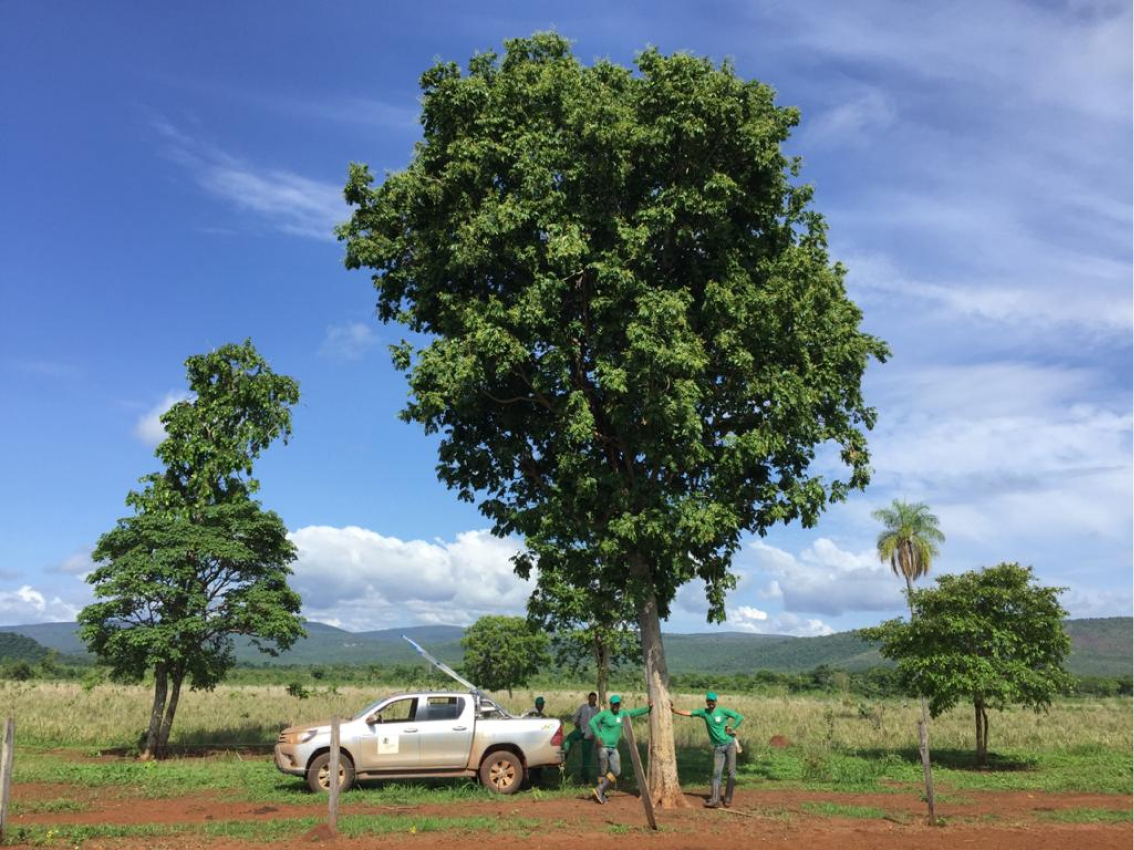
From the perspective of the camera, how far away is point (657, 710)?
16109 millimetres

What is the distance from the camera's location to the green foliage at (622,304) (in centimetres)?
1512

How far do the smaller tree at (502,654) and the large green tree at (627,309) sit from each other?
103 ft

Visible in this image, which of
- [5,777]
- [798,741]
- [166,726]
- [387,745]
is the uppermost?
[5,777]

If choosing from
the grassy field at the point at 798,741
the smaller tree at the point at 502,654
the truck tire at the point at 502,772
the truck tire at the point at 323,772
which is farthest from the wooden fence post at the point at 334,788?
the smaller tree at the point at 502,654

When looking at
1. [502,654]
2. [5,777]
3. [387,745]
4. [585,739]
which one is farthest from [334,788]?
[502,654]

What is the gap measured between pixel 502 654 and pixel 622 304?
118ft

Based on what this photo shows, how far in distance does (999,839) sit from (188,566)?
20.7 meters

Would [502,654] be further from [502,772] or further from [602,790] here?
[602,790]

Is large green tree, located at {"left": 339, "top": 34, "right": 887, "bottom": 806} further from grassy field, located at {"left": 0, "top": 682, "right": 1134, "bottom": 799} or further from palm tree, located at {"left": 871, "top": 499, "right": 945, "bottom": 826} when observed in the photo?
palm tree, located at {"left": 871, "top": 499, "right": 945, "bottom": 826}

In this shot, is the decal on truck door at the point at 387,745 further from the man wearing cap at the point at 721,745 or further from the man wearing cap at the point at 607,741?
the man wearing cap at the point at 721,745

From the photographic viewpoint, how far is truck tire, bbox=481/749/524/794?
53.3 feet

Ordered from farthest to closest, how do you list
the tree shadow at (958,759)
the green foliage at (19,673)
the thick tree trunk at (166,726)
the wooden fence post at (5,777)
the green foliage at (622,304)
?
the green foliage at (19,673) < the tree shadow at (958,759) < the thick tree trunk at (166,726) < the green foliage at (622,304) < the wooden fence post at (5,777)

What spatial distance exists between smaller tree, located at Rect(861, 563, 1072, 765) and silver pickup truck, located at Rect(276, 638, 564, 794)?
1318cm

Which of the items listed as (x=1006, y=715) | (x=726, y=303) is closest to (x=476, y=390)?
(x=726, y=303)
